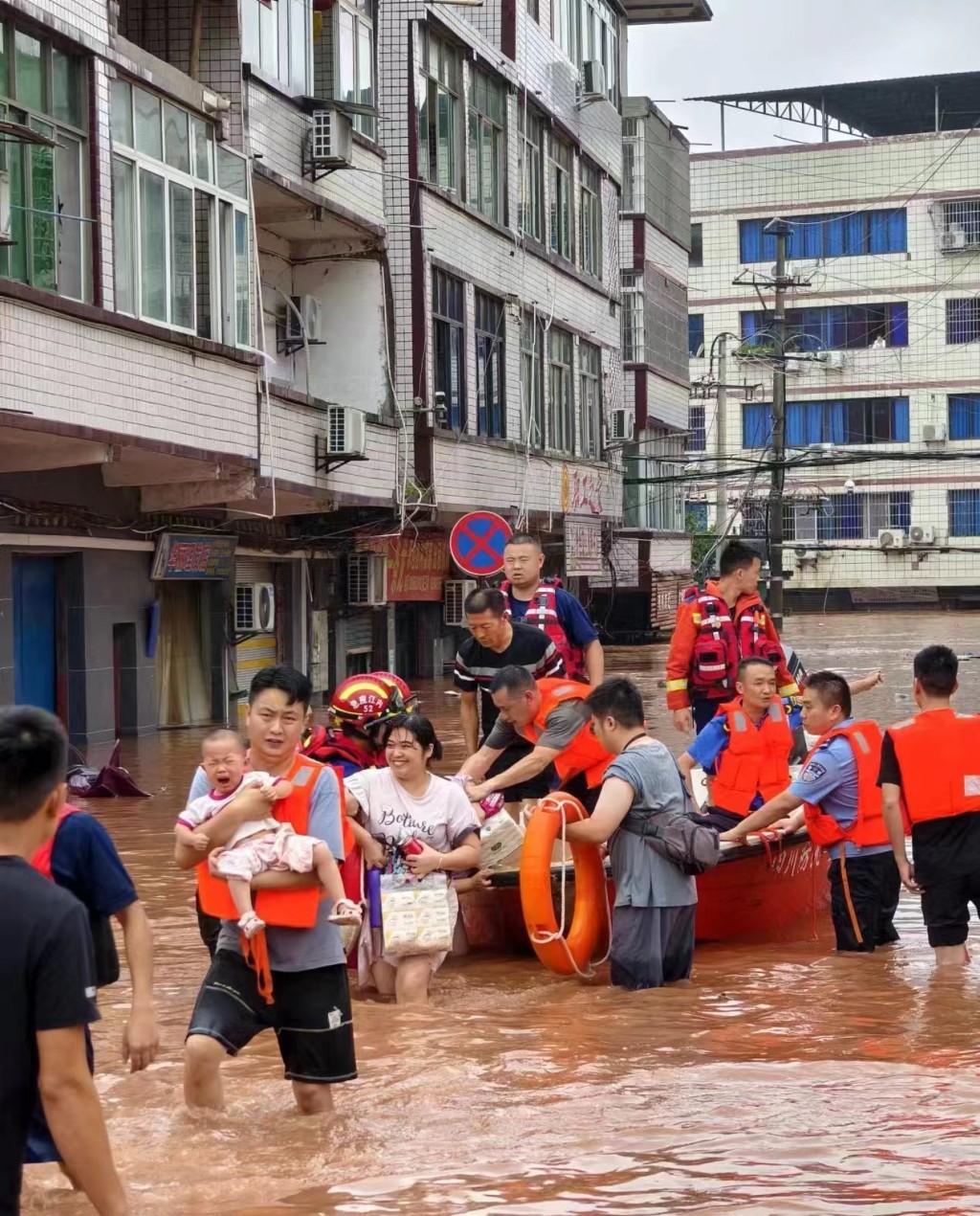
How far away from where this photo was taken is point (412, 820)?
8.30 meters

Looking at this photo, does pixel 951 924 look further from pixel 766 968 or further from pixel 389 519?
pixel 389 519

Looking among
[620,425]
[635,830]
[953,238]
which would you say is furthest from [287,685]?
[953,238]

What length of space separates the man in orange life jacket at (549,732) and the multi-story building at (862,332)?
51.2 metres

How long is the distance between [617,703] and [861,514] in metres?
55.6

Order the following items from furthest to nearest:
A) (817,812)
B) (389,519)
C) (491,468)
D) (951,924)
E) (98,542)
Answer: (491,468) → (389,519) → (98,542) → (817,812) → (951,924)

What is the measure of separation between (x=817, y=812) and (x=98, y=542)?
12.1 meters

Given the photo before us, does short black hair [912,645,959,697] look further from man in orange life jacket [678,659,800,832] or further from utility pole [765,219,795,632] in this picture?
utility pole [765,219,795,632]

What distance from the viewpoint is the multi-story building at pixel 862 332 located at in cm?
6116

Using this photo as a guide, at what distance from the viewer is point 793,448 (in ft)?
192

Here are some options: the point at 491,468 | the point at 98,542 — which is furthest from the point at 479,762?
the point at 491,468

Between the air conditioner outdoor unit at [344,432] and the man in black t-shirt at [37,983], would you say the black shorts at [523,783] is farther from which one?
the air conditioner outdoor unit at [344,432]

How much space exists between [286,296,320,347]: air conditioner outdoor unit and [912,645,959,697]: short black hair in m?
15.8

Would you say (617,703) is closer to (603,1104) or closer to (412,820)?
(412,820)

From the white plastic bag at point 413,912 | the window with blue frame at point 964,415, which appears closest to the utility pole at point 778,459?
the window with blue frame at point 964,415
